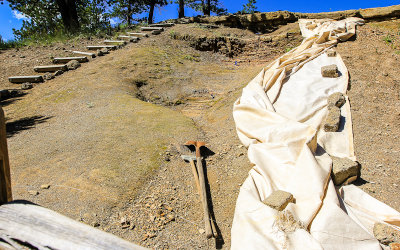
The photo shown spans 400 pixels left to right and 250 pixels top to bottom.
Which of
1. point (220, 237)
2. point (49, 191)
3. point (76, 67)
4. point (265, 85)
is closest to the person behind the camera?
point (220, 237)

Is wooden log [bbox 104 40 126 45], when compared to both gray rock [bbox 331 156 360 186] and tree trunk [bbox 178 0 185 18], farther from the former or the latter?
gray rock [bbox 331 156 360 186]

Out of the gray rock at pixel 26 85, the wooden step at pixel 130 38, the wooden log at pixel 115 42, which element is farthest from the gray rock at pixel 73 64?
the wooden step at pixel 130 38

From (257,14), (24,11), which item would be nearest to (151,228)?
(257,14)

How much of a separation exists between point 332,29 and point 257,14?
4.94m

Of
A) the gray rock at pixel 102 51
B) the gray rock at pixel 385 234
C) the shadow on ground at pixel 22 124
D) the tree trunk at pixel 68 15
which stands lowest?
the gray rock at pixel 385 234

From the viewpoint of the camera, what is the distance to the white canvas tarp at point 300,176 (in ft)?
6.01

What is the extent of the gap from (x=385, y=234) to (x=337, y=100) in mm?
2289

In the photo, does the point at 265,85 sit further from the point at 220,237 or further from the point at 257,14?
the point at 257,14

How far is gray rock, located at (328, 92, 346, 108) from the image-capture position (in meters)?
3.74

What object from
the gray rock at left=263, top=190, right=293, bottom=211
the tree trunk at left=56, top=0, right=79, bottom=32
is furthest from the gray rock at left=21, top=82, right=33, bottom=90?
the gray rock at left=263, top=190, right=293, bottom=211

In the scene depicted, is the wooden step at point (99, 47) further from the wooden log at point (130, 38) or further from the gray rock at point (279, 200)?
the gray rock at point (279, 200)

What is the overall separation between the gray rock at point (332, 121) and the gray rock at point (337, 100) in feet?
0.69

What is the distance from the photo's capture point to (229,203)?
2664 mm

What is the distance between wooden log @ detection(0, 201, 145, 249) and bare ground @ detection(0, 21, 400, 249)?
3.18ft
